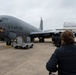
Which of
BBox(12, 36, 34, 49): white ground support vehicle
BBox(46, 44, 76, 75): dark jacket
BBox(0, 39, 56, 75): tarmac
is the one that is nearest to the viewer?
BBox(46, 44, 76, 75): dark jacket

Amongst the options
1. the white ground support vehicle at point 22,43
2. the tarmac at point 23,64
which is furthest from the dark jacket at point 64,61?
the white ground support vehicle at point 22,43

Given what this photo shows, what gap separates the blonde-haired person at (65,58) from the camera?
137 inches

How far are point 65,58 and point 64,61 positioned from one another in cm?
5

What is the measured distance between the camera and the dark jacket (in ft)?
11.4

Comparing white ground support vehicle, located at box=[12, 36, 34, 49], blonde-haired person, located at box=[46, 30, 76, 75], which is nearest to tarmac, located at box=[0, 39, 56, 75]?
blonde-haired person, located at box=[46, 30, 76, 75]

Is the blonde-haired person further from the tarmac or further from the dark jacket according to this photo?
the tarmac

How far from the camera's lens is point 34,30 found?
4025 centimetres


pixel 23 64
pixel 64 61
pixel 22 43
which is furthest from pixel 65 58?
pixel 22 43

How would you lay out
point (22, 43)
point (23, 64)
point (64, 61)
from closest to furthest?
point (64, 61) → point (23, 64) → point (22, 43)

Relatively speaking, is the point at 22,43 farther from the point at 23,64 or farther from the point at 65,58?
the point at 65,58

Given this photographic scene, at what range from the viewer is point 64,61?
351 cm

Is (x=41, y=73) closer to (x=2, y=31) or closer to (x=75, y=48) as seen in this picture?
(x=75, y=48)

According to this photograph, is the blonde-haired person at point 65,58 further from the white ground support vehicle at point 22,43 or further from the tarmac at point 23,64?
→ the white ground support vehicle at point 22,43

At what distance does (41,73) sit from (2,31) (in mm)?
19837
